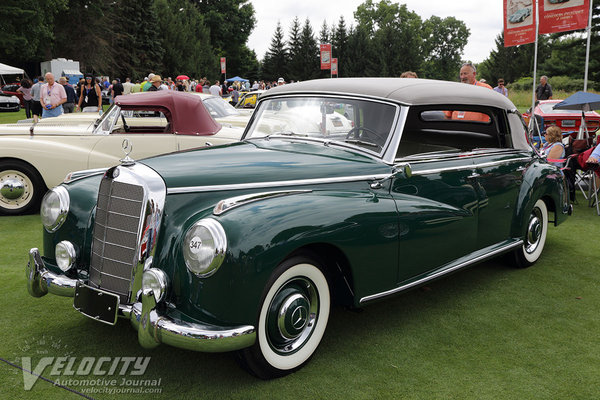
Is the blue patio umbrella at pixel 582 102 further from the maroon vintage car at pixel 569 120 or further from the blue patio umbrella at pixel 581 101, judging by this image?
the maroon vintage car at pixel 569 120

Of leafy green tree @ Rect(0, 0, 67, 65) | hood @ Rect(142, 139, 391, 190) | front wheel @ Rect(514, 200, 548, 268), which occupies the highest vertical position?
leafy green tree @ Rect(0, 0, 67, 65)

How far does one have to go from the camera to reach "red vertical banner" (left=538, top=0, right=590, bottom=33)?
13062mm

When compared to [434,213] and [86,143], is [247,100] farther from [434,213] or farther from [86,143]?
[434,213]

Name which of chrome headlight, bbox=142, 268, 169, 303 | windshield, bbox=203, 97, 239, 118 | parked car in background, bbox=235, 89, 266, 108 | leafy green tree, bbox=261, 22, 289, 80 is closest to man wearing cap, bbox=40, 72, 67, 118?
windshield, bbox=203, 97, 239, 118

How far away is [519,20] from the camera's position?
46.4 feet

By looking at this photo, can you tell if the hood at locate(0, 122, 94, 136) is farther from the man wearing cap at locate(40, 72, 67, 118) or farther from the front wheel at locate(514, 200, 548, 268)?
the front wheel at locate(514, 200, 548, 268)

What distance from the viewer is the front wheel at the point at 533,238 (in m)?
5.09

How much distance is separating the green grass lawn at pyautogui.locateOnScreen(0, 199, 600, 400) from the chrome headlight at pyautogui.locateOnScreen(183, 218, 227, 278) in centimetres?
77

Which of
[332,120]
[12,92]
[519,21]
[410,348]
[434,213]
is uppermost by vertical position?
[519,21]

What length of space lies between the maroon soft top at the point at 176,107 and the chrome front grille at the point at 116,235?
407cm

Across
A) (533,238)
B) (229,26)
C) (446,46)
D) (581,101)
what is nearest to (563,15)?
(581,101)

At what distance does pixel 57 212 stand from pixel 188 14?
6141cm

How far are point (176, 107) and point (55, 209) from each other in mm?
3896

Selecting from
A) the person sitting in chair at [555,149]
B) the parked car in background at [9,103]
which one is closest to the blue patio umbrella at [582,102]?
the person sitting in chair at [555,149]
